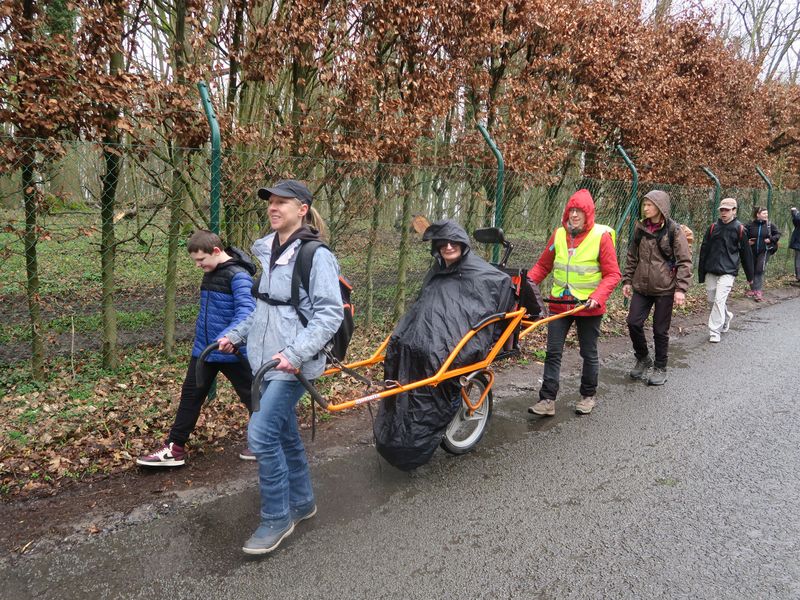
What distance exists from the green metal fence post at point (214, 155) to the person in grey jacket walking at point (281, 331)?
1.68m

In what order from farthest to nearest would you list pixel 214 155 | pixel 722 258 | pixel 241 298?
pixel 722 258 < pixel 214 155 < pixel 241 298

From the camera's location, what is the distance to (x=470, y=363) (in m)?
3.85

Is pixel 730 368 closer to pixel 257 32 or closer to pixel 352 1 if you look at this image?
pixel 352 1

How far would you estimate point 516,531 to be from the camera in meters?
3.24

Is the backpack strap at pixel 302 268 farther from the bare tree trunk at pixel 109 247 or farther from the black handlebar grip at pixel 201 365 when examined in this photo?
the bare tree trunk at pixel 109 247

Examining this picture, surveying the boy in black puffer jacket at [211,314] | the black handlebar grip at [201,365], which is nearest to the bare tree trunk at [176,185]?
the boy in black puffer jacket at [211,314]

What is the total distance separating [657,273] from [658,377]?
3.76ft

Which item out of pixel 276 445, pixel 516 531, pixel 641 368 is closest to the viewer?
pixel 276 445

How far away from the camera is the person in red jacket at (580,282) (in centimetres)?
484

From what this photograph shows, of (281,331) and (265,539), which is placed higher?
(281,331)

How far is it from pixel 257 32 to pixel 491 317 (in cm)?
407

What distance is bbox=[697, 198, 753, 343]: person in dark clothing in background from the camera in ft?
26.5

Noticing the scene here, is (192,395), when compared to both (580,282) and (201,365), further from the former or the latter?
(580,282)

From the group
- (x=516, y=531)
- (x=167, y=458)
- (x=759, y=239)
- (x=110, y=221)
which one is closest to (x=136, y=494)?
(x=167, y=458)
